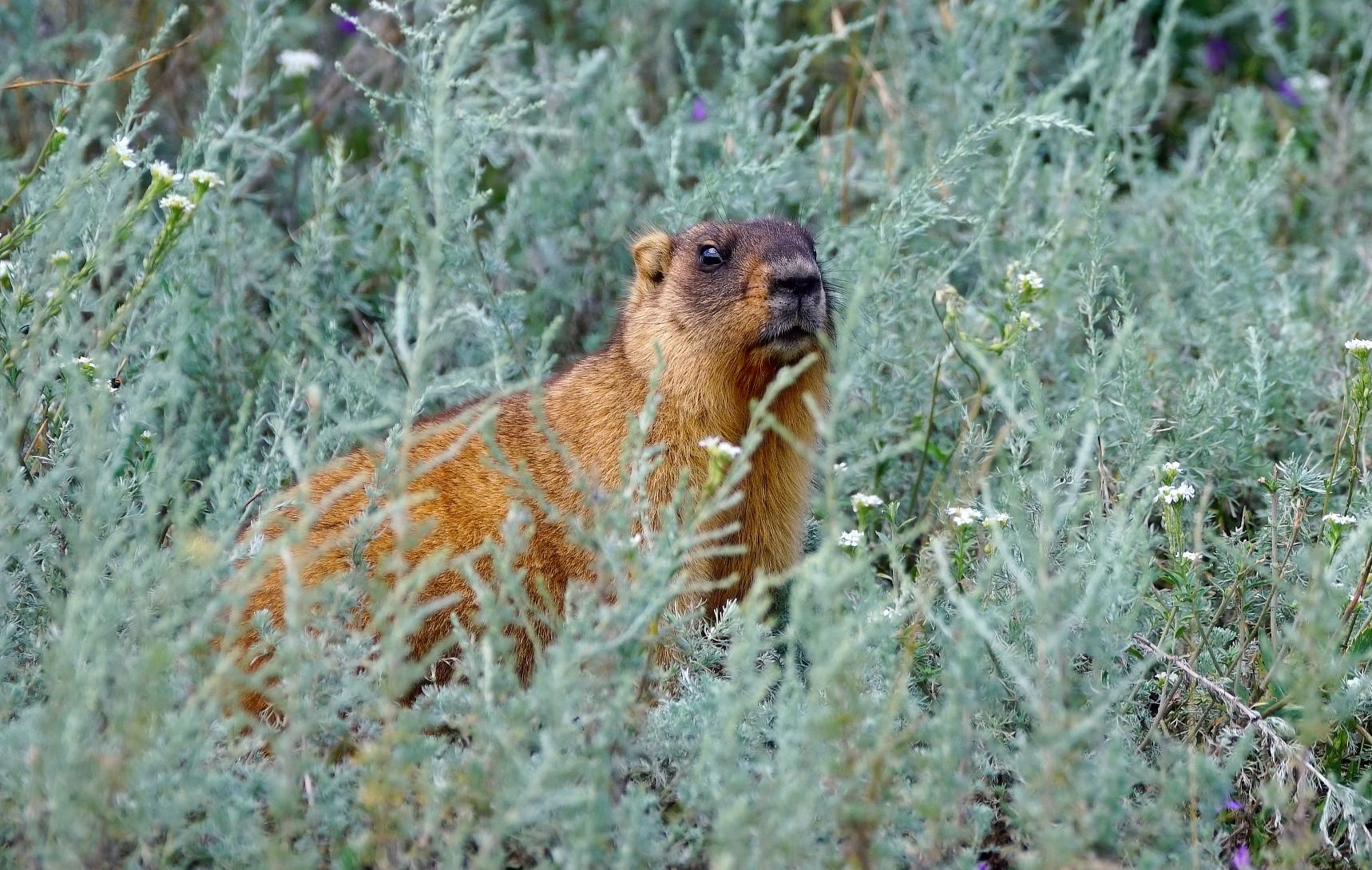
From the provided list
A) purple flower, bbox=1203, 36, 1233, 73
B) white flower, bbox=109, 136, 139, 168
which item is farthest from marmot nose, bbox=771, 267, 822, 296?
purple flower, bbox=1203, 36, 1233, 73

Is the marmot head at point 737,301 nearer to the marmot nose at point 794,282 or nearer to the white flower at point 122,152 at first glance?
the marmot nose at point 794,282

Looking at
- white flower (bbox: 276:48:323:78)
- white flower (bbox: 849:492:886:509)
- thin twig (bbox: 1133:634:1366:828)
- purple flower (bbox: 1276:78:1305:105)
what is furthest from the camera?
purple flower (bbox: 1276:78:1305:105)

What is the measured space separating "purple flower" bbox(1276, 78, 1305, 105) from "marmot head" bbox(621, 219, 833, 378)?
392 cm

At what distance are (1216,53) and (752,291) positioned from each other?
4901 millimetres

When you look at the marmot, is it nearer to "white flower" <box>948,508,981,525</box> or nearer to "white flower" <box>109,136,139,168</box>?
"white flower" <box>948,508,981,525</box>

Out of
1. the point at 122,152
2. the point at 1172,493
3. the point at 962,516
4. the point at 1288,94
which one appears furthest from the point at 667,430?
the point at 1288,94

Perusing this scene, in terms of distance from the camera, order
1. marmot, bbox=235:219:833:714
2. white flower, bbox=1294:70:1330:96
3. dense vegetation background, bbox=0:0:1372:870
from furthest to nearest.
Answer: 1. white flower, bbox=1294:70:1330:96
2. marmot, bbox=235:219:833:714
3. dense vegetation background, bbox=0:0:1372:870

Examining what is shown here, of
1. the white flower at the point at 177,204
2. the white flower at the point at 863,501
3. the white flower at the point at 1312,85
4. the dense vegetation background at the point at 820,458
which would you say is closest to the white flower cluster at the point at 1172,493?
the dense vegetation background at the point at 820,458

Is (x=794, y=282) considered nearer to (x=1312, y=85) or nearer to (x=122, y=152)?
(x=122, y=152)

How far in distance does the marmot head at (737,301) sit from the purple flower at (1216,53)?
14.2 feet

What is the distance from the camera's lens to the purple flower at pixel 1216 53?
27.9ft

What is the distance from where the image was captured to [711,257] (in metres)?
5.16

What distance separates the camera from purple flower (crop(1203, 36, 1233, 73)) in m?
8.49

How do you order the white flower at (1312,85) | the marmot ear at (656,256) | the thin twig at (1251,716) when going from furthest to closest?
the white flower at (1312,85) → the marmot ear at (656,256) → the thin twig at (1251,716)
